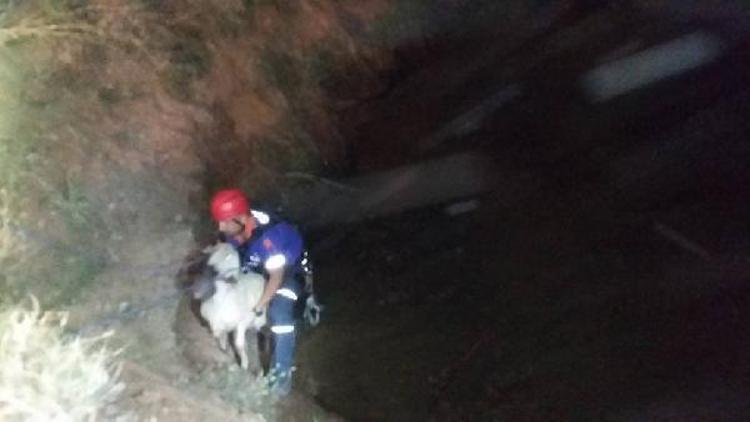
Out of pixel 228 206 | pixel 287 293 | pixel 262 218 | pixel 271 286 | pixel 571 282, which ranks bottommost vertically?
pixel 571 282

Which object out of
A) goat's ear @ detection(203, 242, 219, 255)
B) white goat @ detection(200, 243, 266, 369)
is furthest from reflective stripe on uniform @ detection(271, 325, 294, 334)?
goat's ear @ detection(203, 242, 219, 255)

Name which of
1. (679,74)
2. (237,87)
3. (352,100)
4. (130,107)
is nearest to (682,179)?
(679,74)

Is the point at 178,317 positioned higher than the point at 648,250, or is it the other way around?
the point at 178,317

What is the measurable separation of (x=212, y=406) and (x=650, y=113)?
229 inches

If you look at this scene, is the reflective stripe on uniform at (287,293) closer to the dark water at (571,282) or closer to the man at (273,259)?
the man at (273,259)

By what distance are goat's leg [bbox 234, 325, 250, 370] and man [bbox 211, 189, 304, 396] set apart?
188 mm

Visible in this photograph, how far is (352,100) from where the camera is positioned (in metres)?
11.1

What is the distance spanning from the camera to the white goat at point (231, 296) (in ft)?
23.9

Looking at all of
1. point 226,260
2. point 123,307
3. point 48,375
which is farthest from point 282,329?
point 48,375

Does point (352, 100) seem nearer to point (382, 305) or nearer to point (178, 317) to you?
point (382, 305)

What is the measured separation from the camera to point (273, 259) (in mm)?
7238

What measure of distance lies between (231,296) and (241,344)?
42 cm

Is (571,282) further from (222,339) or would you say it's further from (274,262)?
(222,339)

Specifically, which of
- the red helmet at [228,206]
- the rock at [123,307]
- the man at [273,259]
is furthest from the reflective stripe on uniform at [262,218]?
the rock at [123,307]
